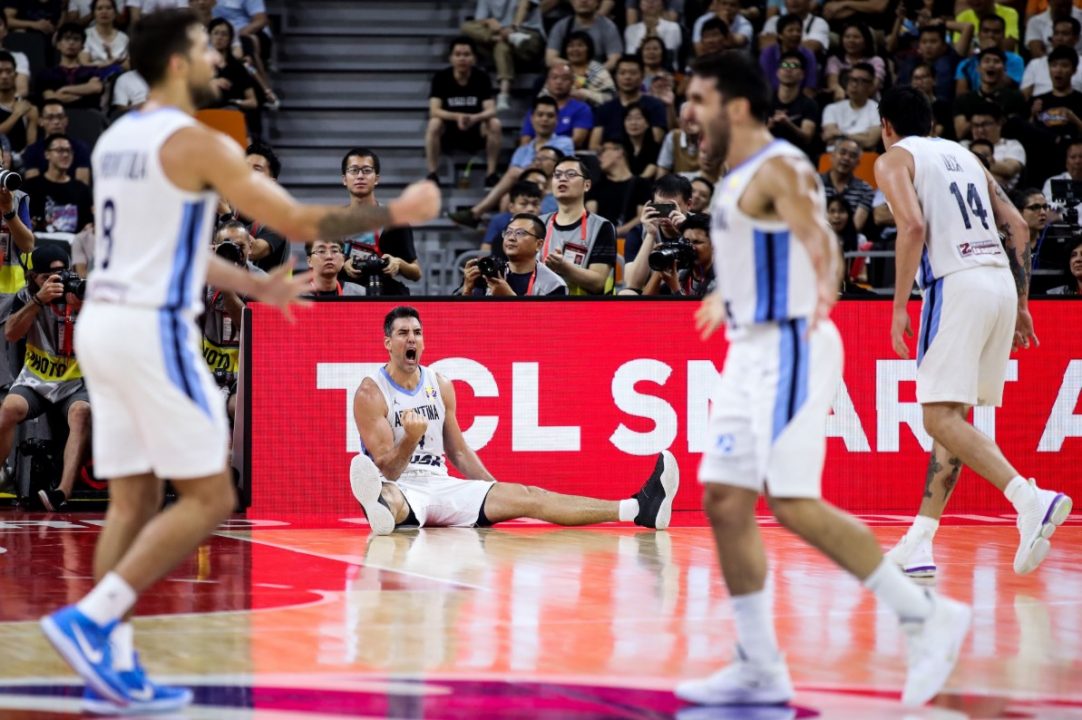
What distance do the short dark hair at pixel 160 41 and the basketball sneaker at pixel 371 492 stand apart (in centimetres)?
454

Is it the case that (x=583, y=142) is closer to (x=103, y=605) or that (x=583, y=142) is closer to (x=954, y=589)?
(x=954, y=589)

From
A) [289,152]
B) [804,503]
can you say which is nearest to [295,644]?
[804,503]

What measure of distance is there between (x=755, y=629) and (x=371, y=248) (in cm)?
703

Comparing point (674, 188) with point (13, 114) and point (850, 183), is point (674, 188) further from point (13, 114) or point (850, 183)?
point (13, 114)

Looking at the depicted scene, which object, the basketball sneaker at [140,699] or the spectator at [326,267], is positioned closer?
the basketball sneaker at [140,699]

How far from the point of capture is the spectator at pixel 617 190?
14.0 m

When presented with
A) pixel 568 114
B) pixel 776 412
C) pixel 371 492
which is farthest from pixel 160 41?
pixel 568 114

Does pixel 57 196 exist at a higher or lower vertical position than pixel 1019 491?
higher

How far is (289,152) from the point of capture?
1625 cm

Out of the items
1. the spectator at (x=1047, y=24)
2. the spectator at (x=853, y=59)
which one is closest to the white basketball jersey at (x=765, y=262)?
the spectator at (x=853, y=59)

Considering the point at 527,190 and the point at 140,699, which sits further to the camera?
the point at 527,190

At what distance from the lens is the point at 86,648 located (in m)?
Result: 4.52

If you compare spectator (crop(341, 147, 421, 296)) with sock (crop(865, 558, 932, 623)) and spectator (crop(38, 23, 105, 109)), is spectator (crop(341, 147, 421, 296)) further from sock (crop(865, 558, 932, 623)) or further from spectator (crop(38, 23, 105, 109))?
sock (crop(865, 558, 932, 623))

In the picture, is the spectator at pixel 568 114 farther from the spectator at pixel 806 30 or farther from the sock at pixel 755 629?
the sock at pixel 755 629
